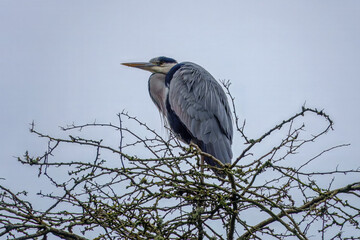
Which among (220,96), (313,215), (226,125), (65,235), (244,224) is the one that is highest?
(220,96)

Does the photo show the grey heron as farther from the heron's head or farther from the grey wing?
the heron's head

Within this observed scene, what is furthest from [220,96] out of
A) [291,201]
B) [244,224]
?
[244,224]

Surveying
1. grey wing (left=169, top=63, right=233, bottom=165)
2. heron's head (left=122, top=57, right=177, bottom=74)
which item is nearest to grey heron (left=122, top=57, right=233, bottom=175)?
grey wing (left=169, top=63, right=233, bottom=165)

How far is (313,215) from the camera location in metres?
2.53

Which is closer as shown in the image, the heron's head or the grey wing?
the grey wing

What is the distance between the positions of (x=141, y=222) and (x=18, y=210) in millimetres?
646

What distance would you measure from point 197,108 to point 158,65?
44.7 inches

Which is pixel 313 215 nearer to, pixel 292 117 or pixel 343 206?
pixel 343 206

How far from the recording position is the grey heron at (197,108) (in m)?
4.89

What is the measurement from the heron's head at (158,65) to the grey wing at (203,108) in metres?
0.45

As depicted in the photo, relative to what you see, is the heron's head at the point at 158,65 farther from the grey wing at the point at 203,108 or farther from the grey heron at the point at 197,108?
the grey wing at the point at 203,108

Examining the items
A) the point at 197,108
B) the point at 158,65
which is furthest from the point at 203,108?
the point at 158,65

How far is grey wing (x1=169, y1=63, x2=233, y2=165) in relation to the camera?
487 cm

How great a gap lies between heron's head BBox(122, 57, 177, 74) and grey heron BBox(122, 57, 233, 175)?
12cm
